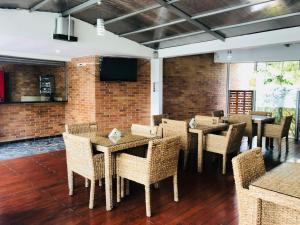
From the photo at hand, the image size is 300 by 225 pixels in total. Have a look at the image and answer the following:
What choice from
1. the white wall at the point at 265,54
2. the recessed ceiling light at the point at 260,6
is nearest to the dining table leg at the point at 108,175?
the recessed ceiling light at the point at 260,6

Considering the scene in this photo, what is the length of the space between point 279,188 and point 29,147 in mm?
5621

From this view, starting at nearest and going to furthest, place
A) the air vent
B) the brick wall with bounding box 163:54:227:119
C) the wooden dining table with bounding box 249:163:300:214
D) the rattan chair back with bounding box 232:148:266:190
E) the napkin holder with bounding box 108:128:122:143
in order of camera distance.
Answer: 1. the wooden dining table with bounding box 249:163:300:214
2. the rattan chair back with bounding box 232:148:266:190
3. the napkin holder with bounding box 108:128:122:143
4. the air vent
5. the brick wall with bounding box 163:54:227:119

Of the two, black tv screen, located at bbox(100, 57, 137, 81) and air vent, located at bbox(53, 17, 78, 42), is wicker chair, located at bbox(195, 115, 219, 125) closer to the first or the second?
black tv screen, located at bbox(100, 57, 137, 81)

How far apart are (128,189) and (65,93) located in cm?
469

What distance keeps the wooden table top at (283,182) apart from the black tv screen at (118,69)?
4.90 m

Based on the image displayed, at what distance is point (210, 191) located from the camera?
3.55 m

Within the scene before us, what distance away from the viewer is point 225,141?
4.17 meters

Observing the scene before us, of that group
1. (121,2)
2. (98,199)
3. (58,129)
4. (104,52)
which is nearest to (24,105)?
(58,129)

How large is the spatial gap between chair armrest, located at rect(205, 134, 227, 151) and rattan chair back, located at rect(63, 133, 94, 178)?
84.7 inches

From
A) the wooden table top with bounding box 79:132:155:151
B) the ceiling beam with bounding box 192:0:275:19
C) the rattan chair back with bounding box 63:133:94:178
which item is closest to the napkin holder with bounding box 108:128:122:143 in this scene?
the wooden table top with bounding box 79:132:155:151

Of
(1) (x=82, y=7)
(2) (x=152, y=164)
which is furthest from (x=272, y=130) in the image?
(1) (x=82, y=7)

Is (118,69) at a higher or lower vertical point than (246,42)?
lower

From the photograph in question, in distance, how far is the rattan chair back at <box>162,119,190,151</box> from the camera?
14.3 feet

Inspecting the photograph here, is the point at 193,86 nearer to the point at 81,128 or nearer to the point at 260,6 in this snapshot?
the point at 260,6
